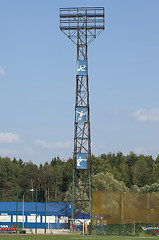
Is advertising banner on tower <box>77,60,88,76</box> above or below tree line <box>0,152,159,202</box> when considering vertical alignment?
above

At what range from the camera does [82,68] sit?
7225 cm

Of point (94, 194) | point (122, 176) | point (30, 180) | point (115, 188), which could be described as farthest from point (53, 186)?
point (94, 194)

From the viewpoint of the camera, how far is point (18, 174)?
160 metres

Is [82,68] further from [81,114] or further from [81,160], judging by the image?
[81,160]

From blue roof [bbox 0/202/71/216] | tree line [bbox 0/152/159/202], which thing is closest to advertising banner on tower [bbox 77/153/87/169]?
blue roof [bbox 0/202/71/216]

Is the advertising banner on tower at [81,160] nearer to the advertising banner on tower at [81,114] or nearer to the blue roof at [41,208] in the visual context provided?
the advertising banner on tower at [81,114]

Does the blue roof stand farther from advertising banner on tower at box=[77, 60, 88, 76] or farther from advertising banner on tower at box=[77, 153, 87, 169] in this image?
advertising banner on tower at box=[77, 60, 88, 76]

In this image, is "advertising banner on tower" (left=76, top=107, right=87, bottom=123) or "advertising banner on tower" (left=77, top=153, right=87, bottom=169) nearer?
"advertising banner on tower" (left=77, top=153, right=87, bottom=169)

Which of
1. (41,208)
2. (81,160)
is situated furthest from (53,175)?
(81,160)

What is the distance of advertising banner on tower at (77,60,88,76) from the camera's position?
7212 cm

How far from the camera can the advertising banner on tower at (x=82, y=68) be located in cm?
7212

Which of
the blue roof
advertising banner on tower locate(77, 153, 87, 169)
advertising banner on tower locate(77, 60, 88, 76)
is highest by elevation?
advertising banner on tower locate(77, 60, 88, 76)

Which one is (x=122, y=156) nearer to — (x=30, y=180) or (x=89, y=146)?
(x=30, y=180)

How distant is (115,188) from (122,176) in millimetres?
43046
